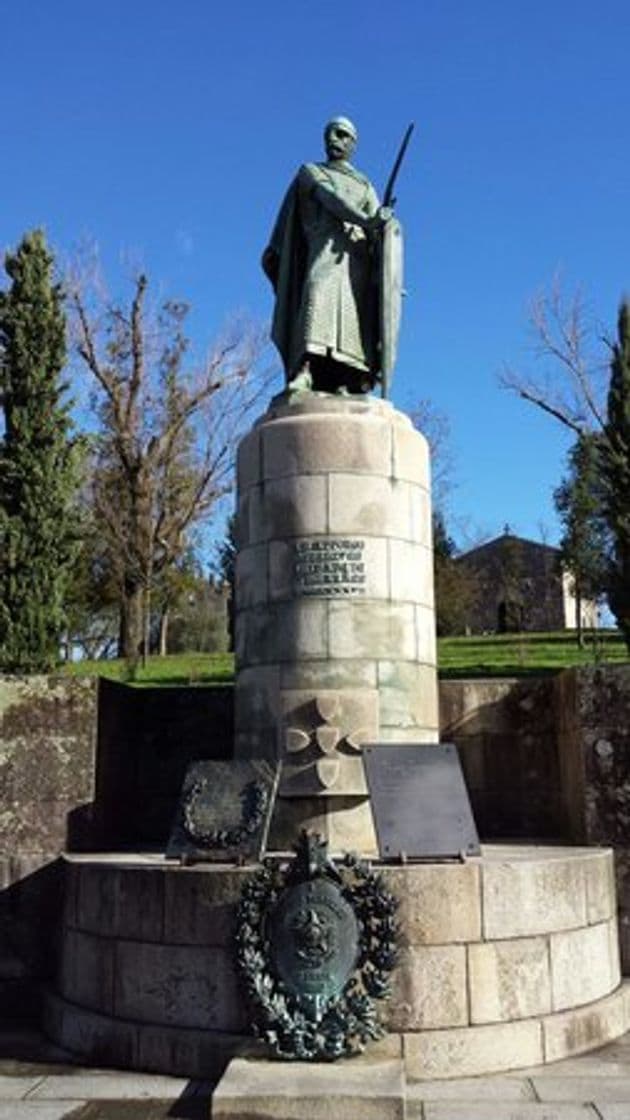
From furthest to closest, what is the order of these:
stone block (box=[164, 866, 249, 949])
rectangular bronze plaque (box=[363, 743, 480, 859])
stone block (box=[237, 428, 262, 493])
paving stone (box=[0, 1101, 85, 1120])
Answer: stone block (box=[237, 428, 262, 493]), rectangular bronze plaque (box=[363, 743, 480, 859]), stone block (box=[164, 866, 249, 949]), paving stone (box=[0, 1101, 85, 1120])

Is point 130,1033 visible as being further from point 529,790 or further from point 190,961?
point 529,790

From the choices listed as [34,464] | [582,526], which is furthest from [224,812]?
[582,526]

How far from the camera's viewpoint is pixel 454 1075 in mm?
6160

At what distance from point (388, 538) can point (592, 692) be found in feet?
7.12

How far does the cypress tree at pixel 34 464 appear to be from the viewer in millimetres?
17078

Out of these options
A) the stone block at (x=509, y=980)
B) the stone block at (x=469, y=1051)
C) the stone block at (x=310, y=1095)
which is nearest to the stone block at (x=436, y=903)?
the stone block at (x=509, y=980)

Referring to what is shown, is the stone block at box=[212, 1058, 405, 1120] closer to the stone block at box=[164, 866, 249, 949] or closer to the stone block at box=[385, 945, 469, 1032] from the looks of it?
the stone block at box=[385, 945, 469, 1032]

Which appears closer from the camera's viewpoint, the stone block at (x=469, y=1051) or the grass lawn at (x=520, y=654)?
the stone block at (x=469, y=1051)

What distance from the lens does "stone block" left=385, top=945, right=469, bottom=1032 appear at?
6273 mm

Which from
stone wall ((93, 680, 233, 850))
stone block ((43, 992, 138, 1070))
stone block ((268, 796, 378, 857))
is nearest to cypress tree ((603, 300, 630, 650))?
stone wall ((93, 680, 233, 850))

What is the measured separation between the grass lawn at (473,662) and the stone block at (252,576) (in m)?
9.48

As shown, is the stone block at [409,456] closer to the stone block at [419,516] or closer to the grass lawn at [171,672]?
the stone block at [419,516]

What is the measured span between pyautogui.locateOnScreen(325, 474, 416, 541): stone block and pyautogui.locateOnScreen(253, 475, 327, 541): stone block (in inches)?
3.4

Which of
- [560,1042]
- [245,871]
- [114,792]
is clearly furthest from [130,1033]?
[114,792]
